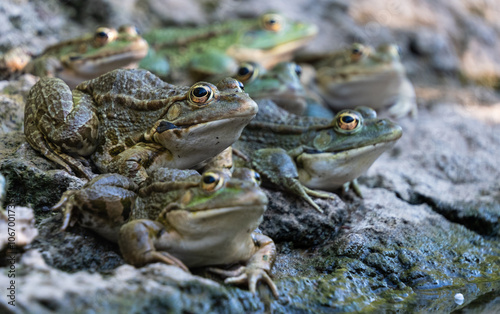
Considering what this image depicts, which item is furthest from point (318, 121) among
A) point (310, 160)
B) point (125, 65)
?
point (125, 65)

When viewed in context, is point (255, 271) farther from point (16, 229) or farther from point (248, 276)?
point (16, 229)

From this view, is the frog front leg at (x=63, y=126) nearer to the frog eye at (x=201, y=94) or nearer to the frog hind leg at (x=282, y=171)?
the frog eye at (x=201, y=94)

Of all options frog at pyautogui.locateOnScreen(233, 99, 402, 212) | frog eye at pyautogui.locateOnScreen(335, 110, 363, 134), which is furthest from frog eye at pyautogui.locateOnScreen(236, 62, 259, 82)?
frog eye at pyautogui.locateOnScreen(335, 110, 363, 134)

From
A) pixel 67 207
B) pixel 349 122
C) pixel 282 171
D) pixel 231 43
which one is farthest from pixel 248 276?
pixel 231 43

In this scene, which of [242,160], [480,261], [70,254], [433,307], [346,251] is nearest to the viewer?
[70,254]

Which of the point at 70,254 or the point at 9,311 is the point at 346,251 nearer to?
the point at 70,254

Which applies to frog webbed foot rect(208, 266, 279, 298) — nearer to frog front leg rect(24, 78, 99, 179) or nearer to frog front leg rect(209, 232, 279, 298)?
frog front leg rect(209, 232, 279, 298)
